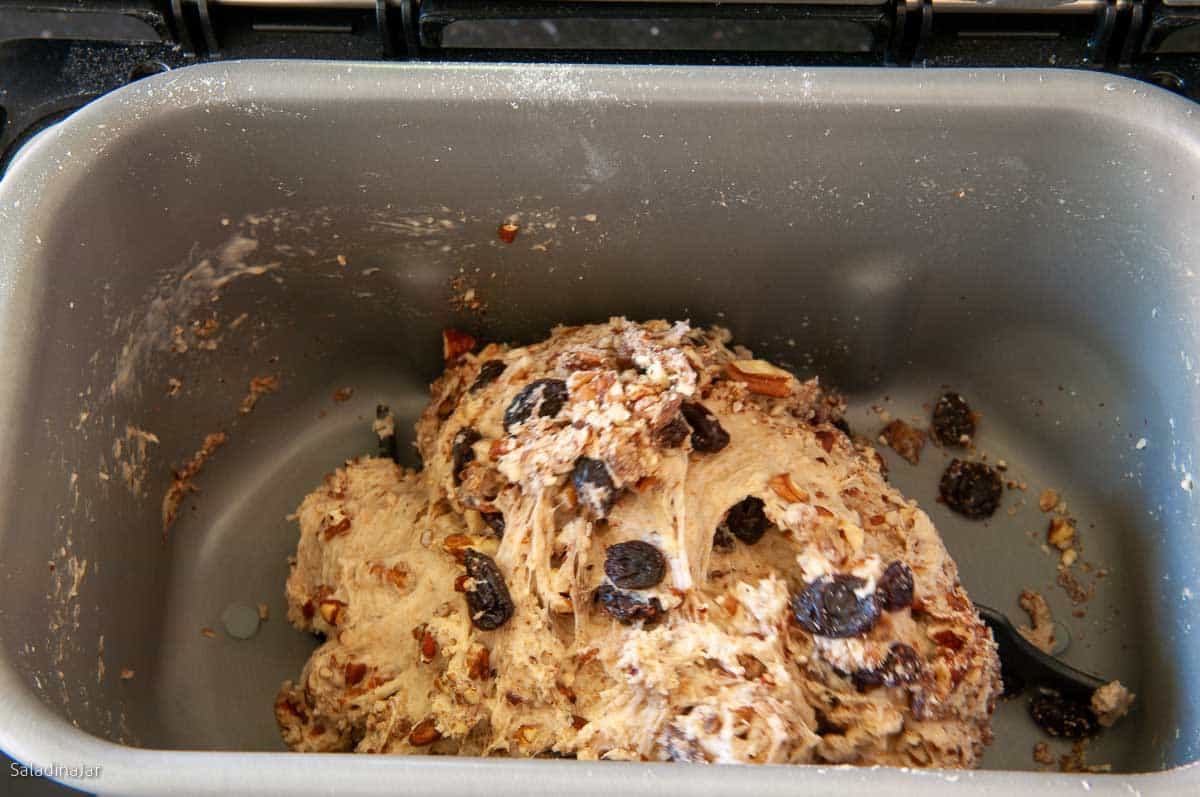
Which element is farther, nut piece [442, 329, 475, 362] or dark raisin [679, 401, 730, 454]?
nut piece [442, 329, 475, 362]

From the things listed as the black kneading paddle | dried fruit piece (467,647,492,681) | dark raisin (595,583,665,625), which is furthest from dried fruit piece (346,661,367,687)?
the black kneading paddle

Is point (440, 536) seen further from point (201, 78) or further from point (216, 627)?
point (201, 78)

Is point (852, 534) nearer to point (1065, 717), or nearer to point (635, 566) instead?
point (635, 566)

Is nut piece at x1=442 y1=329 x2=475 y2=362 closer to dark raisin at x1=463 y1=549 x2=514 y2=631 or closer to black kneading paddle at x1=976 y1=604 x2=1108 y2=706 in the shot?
dark raisin at x1=463 y1=549 x2=514 y2=631

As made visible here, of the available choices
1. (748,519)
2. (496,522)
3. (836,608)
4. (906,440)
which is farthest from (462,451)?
(906,440)

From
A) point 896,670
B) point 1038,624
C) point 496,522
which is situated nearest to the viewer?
point 896,670

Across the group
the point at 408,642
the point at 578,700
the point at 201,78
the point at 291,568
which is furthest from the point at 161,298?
the point at 578,700
